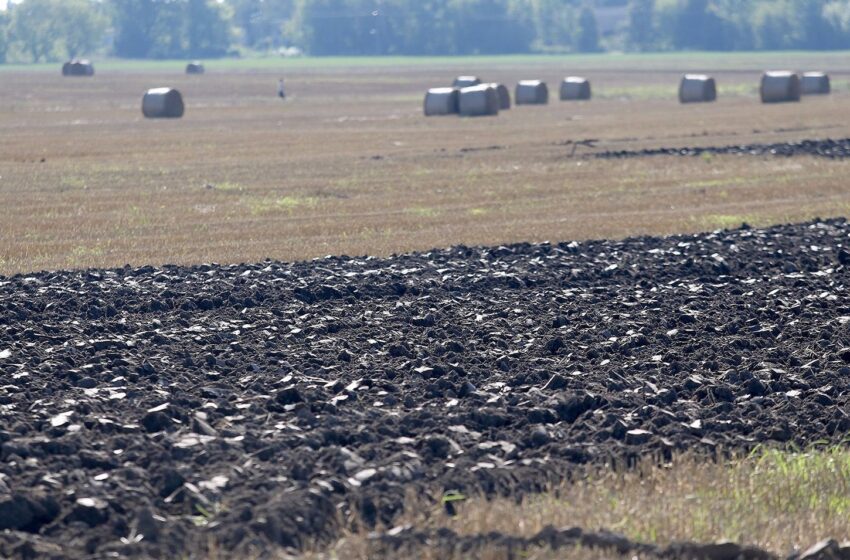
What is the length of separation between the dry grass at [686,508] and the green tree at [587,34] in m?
135

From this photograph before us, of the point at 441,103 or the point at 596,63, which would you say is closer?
the point at 441,103

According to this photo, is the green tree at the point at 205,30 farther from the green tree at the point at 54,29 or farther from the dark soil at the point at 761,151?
the dark soil at the point at 761,151

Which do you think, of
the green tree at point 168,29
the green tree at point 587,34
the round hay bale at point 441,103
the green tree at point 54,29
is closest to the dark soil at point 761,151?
the round hay bale at point 441,103

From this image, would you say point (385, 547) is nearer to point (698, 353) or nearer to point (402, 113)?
point (698, 353)

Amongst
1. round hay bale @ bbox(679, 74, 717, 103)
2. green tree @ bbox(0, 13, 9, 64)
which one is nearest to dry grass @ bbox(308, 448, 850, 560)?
round hay bale @ bbox(679, 74, 717, 103)

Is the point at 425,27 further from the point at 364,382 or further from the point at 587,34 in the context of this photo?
the point at 364,382

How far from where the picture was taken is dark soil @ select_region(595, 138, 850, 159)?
92.6 feet

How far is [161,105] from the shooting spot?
138 ft

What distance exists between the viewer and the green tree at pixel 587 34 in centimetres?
14038

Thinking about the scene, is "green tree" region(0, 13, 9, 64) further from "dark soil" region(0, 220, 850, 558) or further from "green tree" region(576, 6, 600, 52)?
"dark soil" region(0, 220, 850, 558)

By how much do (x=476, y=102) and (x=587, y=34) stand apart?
10316 centimetres

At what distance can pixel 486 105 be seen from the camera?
41469mm

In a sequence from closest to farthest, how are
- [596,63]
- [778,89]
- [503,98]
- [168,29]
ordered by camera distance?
[503,98] → [778,89] → [596,63] → [168,29]

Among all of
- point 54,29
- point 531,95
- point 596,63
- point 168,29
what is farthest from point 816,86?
point 54,29
